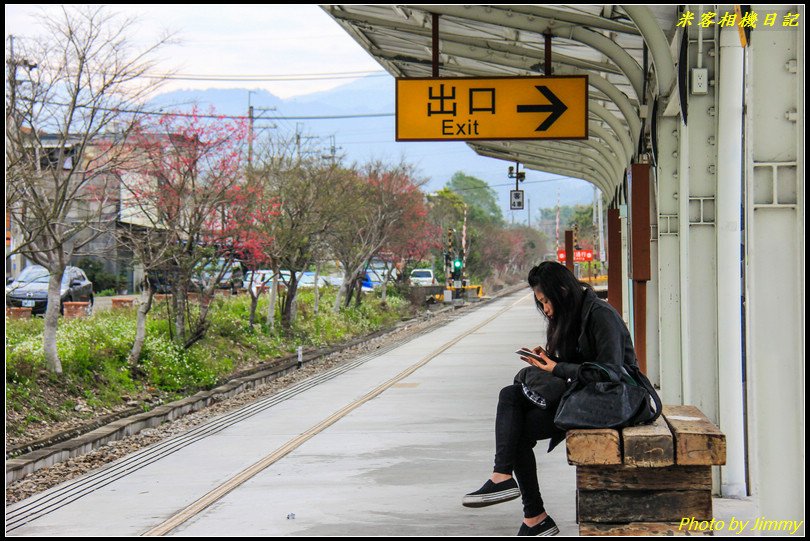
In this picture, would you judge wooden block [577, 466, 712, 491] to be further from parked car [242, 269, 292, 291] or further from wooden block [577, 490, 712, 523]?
parked car [242, 269, 292, 291]

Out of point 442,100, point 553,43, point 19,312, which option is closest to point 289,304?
point 19,312

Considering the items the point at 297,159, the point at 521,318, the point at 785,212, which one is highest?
the point at 297,159

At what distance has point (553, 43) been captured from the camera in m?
13.0

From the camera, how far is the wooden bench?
18.4 ft

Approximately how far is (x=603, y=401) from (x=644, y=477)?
44 cm

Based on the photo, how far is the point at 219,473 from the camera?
9953 mm

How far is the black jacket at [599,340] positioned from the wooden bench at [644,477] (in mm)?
434

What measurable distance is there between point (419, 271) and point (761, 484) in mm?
52865

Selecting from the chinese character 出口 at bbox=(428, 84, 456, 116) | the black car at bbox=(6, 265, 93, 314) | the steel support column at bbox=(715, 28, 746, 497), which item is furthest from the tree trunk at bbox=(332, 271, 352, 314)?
the steel support column at bbox=(715, 28, 746, 497)

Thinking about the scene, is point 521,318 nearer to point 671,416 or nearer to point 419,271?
point 419,271

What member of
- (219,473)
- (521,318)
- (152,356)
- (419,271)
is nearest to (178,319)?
(152,356)

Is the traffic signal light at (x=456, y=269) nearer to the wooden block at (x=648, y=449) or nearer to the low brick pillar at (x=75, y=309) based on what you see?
the low brick pillar at (x=75, y=309)

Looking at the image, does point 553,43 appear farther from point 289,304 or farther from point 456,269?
point 456,269

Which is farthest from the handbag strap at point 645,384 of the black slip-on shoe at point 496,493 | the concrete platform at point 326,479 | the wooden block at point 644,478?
the concrete platform at point 326,479
